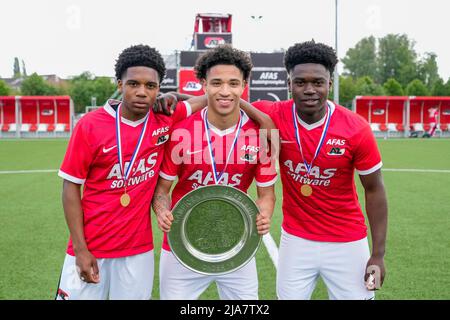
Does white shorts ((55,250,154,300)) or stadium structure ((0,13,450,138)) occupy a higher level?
stadium structure ((0,13,450,138))

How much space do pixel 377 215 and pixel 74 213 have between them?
2.05 metres

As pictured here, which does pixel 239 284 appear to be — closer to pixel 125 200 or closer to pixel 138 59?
pixel 125 200

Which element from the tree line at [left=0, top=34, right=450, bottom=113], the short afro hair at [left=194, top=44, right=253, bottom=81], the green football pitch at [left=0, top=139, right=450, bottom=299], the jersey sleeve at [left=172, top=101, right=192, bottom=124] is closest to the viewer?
the short afro hair at [left=194, top=44, right=253, bottom=81]

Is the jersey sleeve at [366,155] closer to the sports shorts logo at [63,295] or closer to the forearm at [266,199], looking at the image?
the forearm at [266,199]

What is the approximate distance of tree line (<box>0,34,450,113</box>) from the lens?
51.2m

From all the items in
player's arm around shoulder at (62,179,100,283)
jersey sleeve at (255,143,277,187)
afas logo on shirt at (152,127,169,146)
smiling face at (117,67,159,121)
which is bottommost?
player's arm around shoulder at (62,179,100,283)

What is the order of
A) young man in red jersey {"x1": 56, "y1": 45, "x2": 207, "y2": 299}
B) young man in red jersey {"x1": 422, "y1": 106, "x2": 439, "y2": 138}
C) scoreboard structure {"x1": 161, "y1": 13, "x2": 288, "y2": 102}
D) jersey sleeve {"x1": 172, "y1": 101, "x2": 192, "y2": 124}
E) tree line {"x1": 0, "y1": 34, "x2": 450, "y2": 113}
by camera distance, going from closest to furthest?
young man in red jersey {"x1": 56, "y1": 45, "x2": 207, "y2": 299}
jersey sleeve {"x1": 172, "y1": 101, "x2": 192, "y2": 124}
scoreboard structure {"x1": 161, "y1": 13, "x2": 288, "y2": 102}
young man in red jersey {"x1": 422, "y1": 106, "x2": 439, "y2": 138}
tree line {"x1": 0, "y1": 34, "x2": 450, "y2": 113}

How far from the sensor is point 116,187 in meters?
3.06

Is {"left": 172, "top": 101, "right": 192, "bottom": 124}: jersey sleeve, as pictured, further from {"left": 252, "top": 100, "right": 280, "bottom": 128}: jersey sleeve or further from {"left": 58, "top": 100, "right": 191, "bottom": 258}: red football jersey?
{"left": 252, "top": 100, "right": 280, "bottom": 128}: jersey sleeve

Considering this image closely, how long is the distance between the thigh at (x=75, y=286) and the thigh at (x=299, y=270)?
4.22ft

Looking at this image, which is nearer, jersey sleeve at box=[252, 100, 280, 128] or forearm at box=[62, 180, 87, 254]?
forearm at box=[62, 180, 87, 254]

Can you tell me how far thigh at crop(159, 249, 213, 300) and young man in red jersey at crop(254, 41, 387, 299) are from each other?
61 cm

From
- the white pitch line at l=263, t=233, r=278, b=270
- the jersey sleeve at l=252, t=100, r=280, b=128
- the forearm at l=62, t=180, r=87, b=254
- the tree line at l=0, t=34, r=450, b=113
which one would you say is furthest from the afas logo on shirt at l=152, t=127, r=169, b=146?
the tree line at l=0, t=34, r=450, b=113
